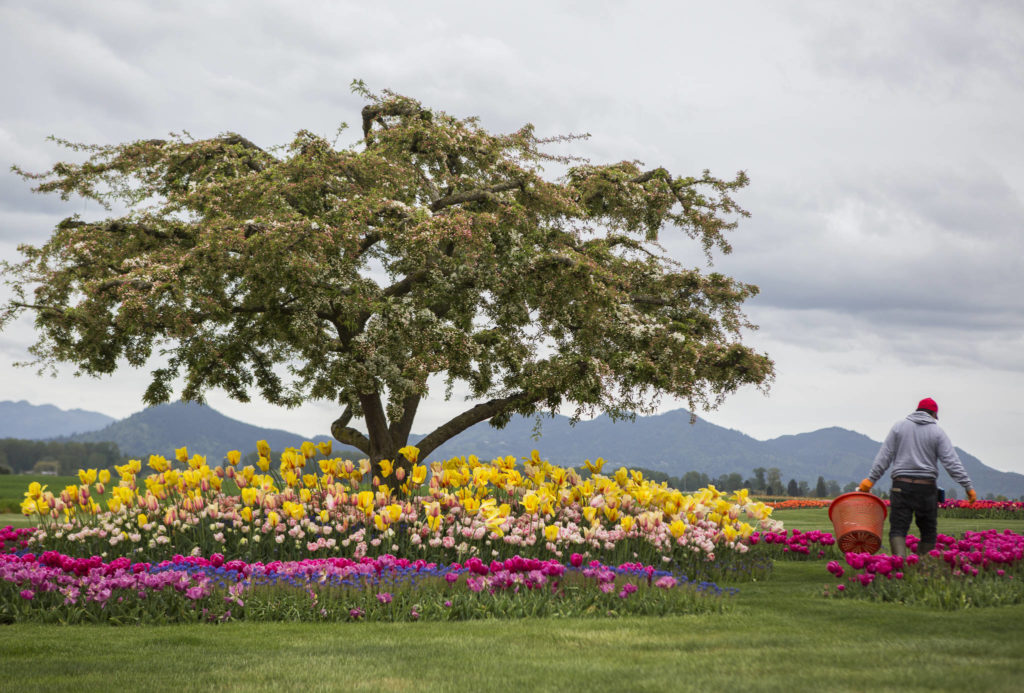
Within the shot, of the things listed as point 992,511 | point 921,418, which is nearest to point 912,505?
point 921,418

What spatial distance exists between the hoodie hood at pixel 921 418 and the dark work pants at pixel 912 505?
0.85m

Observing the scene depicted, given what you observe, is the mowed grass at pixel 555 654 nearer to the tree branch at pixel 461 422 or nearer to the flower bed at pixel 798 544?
the flower bed at pixel 798 544

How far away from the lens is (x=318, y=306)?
15.5m

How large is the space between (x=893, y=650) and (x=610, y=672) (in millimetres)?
2476

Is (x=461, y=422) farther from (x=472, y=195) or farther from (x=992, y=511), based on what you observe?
(x=992, y=511)

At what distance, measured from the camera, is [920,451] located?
37.6 ft

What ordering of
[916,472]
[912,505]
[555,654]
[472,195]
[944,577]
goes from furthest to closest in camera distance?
1. [472,195]
2. [912,505]
3. [916,472]
4. [944,577]
5. [555,654]

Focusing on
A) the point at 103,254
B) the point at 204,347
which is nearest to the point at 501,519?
the point at 204,347

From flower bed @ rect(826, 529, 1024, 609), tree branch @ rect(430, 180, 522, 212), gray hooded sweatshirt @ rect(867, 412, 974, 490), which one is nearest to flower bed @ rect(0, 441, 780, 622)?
flower bed @ rect(826, 529, 1024, 609)

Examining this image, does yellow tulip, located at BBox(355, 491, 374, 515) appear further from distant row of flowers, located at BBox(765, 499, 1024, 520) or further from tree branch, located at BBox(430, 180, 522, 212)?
distant row of flowers, located at BBox(765, 499, 1024, 520)

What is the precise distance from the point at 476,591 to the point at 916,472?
255 inches

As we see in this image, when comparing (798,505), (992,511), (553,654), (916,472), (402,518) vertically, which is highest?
(916,472)

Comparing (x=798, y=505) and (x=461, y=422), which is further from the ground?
(x=461, y=422)

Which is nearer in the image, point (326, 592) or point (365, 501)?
point (326, 592)
